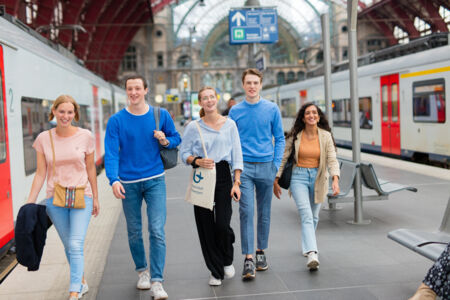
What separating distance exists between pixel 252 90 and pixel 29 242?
88.3 inches

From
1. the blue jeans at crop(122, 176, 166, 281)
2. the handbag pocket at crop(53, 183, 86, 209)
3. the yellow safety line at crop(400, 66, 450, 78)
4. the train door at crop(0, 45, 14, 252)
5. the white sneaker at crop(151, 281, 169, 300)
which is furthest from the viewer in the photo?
the yellow safety line at crop(400, 66, 450, 78)

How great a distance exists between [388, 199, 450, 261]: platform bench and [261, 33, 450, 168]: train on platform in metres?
8.84

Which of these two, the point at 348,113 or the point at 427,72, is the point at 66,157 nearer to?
the point at 427,72

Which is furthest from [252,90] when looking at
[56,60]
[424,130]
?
[424,130]

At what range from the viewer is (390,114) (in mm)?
15938

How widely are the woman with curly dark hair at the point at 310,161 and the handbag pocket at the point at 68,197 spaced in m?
1.90

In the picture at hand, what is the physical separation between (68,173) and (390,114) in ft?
42.9

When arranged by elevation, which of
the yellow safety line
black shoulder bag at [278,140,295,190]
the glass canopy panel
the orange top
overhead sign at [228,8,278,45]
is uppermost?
the glass canopy panel

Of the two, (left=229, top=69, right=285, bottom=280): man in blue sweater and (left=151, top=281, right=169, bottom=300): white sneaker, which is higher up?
(left=229, top=69, right=285, bottom=280): man in blue sweater

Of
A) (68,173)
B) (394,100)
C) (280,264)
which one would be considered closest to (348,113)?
(394,100)

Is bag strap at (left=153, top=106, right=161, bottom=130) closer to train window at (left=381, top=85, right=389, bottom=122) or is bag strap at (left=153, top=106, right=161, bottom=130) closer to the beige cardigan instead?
the beige cardigan

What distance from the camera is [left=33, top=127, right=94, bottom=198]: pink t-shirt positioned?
4297mm

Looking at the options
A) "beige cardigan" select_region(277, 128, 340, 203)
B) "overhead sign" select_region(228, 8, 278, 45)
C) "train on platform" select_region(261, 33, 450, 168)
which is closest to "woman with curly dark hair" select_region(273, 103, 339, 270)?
"beige cardigan" select_region(277, 128, 340, 203)

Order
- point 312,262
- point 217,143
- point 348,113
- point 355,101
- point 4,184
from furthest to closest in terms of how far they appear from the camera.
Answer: point 348,113
point 355,101
point 4,184
point 312,262
point 217,143
